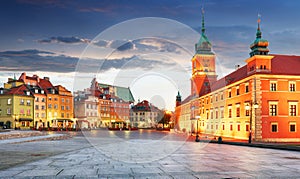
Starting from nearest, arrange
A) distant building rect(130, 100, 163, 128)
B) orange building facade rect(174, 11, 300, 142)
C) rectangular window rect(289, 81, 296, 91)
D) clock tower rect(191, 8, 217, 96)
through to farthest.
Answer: distant building rect(130, 100, 163, 128), orange building facade rect(174, 11, 300, 142), rectangular window rect(289, 81, 296, 91), clock tower rect(191, 8, 217, 96)

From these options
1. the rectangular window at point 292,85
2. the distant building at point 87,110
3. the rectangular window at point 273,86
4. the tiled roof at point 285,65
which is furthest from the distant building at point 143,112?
the rectangular window at point 292,85

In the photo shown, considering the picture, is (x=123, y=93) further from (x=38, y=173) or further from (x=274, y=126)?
(x=274, y=126)

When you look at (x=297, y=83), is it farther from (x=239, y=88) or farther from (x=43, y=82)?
(x=43, y=82)

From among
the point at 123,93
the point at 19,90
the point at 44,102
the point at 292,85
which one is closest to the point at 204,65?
the point at 292,85

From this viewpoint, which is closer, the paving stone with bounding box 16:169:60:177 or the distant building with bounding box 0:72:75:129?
the paving stone with bounding box 16:169:60:177

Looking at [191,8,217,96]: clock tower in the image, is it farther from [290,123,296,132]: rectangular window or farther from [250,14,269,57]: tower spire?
[290,123,296,132]: rectangular window

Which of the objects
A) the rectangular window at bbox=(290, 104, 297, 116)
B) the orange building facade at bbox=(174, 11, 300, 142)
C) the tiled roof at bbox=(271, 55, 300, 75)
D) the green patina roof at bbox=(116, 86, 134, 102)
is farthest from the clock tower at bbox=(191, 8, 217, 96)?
the green patina roof at bbox=(116, 86, 134, 102)

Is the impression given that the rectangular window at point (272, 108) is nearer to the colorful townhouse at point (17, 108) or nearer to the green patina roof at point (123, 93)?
the green patina roof at point (123, 93)

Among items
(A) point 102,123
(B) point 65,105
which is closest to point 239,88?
(A) point 102,123

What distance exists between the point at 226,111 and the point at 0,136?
43.0m

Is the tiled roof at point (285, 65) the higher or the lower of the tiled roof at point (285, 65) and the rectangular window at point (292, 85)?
the higher

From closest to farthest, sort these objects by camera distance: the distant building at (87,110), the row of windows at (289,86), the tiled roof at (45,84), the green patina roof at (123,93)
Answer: the green patina roof at (123,93)
the row of windows at (289,86)
the distant building at (87,110)
the tiled roof at (45,84)

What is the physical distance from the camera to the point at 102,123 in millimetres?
103375

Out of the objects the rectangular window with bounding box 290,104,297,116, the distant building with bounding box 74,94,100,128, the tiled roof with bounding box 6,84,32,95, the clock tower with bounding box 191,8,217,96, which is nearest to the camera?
the rectangular window with bounding box 290,104,297,116
